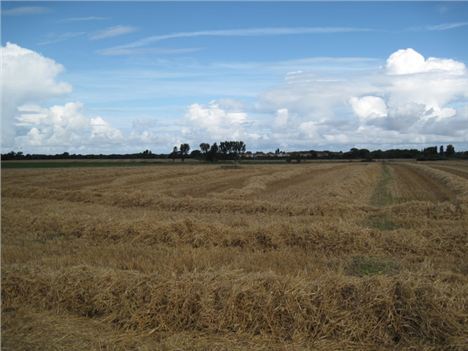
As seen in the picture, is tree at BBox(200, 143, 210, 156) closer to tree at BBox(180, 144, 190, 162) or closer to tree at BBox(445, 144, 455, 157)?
tree at BBox(180, 144, 190, 162)

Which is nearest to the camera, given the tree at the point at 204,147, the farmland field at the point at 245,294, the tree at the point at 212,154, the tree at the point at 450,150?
the farmland field at the point at 245,294

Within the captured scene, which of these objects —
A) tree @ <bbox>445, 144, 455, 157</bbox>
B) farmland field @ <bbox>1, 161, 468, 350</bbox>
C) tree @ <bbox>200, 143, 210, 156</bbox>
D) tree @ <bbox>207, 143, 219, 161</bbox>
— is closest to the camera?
farmland field @ <bbox>1, 161, 468, 350</bbox>

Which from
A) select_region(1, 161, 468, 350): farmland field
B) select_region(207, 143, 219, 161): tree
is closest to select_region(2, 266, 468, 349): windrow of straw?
select_region(1, 161, 468, 350): farmland field

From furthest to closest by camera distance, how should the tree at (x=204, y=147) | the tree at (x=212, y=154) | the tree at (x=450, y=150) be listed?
the tree at (x=450, y=150) < the tree at (x=204, y=147) < the tree at (x=212, y=154)

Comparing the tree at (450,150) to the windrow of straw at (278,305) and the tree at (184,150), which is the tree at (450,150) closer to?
the tree at (184,150)

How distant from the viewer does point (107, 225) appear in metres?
12.5

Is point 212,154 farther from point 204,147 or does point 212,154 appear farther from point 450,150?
point 450,150

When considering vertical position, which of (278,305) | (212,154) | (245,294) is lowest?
(278,305)

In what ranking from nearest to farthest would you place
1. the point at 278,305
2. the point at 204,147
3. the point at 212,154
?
the point at 278,305, the point at 212,154, the point at 204,147

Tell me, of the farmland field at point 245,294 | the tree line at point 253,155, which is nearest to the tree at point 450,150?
the tree line at point 253,155

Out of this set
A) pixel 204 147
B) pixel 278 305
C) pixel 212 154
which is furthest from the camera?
pixel 204 147

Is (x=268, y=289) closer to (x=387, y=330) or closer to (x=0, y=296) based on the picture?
(x=387, y=330)

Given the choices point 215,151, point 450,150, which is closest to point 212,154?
point 215,151

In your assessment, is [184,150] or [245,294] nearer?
[245,294]
